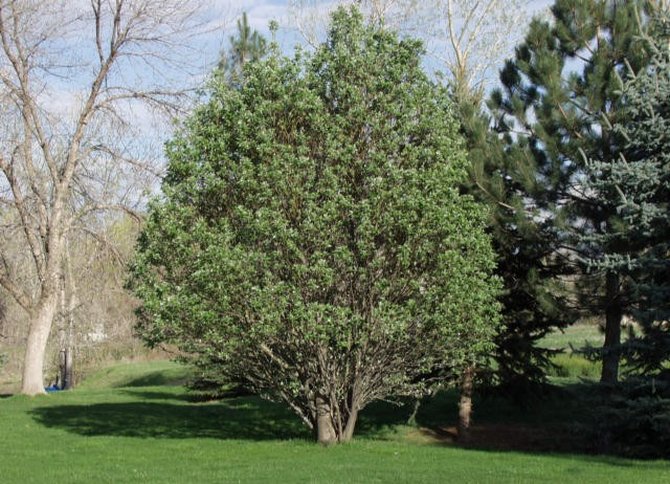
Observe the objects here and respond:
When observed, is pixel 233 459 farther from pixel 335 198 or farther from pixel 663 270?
pixel 663 270

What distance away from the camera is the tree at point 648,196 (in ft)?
37.9

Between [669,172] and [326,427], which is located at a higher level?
[669,172]

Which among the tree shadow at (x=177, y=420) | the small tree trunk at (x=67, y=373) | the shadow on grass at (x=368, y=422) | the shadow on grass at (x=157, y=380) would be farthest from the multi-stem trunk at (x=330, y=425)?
the shadow on grass at (x=157, y=380)

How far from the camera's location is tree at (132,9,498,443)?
40.5 feet

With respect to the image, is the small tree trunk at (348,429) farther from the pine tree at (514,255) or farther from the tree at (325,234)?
the pine tree at (514,255)

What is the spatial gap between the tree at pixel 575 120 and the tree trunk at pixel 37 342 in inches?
559

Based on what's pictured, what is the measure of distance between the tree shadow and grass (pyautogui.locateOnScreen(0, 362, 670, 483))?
24mm

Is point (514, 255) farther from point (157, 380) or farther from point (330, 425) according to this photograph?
point (157, 380)

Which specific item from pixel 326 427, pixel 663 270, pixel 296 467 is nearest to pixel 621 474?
pixel 663 270

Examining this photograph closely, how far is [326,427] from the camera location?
13.9 meters

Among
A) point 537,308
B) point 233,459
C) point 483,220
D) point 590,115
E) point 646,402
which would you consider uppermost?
point 590,115

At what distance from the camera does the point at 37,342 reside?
77.3ft

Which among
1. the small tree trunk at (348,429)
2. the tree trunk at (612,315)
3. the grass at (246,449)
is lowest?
the grass at (246,449)

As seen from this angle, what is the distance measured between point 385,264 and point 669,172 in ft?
14.0
